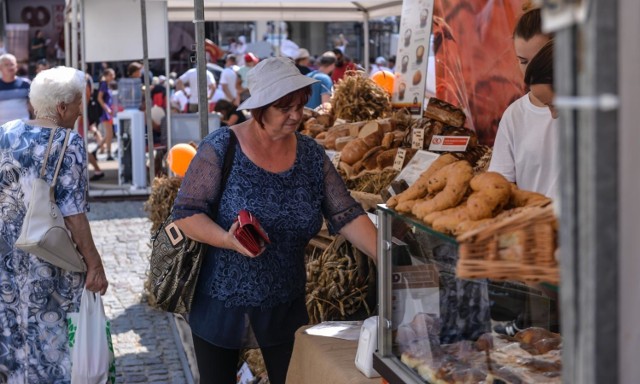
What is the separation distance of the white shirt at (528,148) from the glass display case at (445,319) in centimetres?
69

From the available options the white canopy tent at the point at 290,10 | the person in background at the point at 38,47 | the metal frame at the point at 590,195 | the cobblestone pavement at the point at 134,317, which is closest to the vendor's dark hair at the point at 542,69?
the metal frame at the point at 590,195

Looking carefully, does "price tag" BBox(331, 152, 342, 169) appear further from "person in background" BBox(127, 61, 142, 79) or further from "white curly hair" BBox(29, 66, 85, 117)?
"person in background" BBox(127, 61, 142, 79)

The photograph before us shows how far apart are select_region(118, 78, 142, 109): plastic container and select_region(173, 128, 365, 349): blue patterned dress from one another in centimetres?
1111

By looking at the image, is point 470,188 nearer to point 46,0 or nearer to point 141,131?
point 141,131

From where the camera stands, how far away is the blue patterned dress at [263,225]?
313 cm

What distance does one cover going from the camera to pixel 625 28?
51.4 inches

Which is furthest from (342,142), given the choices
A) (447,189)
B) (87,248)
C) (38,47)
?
(38,47)

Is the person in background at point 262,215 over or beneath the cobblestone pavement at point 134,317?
over

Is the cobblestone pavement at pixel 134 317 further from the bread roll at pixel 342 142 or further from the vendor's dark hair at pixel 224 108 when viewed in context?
the vendor's dark hair at pixel 224 108

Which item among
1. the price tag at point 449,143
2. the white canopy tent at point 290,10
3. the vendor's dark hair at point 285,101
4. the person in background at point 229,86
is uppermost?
the white canopy tent at point 290,10

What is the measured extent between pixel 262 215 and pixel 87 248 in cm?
117

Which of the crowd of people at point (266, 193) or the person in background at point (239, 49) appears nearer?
the crowd of people at point (266, 193)

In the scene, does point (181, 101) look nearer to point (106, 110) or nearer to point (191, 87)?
point (191, 87)

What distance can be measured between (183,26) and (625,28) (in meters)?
21.9
